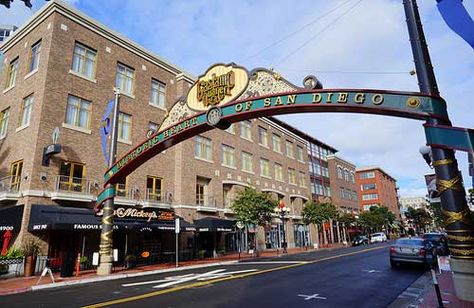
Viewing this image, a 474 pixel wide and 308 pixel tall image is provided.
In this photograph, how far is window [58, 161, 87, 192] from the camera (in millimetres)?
20344

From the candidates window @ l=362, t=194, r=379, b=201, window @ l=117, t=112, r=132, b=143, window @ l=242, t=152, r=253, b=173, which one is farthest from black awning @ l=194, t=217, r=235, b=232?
window @ l=362, t=194, r=379, b=201

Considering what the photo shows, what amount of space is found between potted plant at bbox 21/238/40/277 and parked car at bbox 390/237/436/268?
18.2m

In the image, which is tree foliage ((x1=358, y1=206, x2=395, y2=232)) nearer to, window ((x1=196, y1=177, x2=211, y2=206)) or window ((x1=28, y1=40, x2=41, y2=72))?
window ((x1=196, y1=177, x2=211, y2=206))

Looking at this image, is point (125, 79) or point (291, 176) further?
point (291, 176)

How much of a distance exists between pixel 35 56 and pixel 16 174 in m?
8.28

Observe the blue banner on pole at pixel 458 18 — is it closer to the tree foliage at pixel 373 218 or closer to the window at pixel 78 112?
the window at pixel 78 112

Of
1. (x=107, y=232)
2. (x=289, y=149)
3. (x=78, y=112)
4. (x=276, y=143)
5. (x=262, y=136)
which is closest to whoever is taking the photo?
(x=107, y=232)


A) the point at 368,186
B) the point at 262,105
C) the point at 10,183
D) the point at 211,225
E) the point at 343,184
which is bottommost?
the point at 211,225

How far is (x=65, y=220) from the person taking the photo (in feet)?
57.6

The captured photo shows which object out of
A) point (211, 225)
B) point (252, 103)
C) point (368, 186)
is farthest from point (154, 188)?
point (368, 186)

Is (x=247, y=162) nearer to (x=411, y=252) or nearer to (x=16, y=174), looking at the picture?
(x=16, y=174)

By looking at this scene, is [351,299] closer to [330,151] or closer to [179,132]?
[179,132]

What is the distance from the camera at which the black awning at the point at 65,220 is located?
1720 cm

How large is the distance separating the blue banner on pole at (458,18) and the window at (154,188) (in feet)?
77.1
